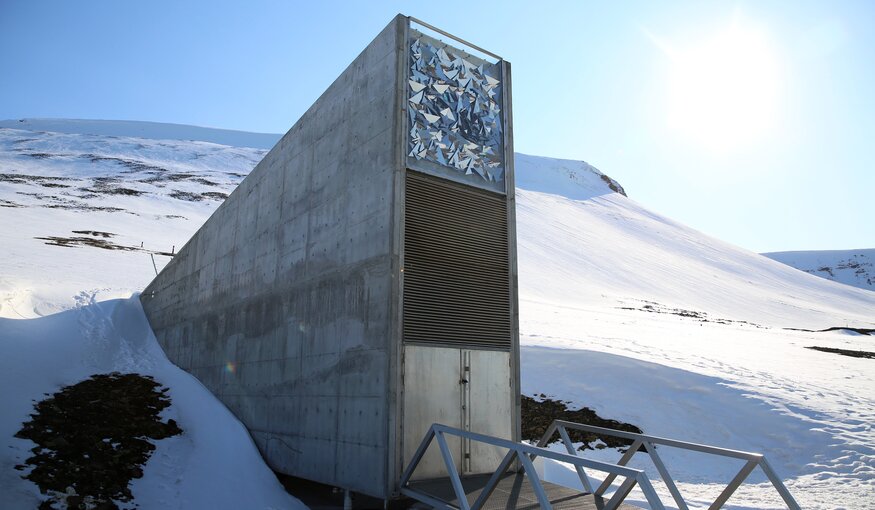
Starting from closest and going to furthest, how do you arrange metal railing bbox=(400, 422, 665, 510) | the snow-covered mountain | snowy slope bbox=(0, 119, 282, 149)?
metal railing bbox=(400, 422, 665, 510) → the snow-covered mountain → snowy slope bbox=(0, 119, 282, 149)

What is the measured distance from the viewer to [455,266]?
809 cm

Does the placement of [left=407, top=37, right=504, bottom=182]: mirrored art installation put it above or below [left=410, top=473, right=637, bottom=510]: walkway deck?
above

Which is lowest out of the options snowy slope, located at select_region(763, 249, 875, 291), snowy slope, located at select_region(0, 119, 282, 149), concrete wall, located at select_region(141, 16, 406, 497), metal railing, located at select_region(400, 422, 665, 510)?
metal railing, located at select_region(400, 422, 665, 510)

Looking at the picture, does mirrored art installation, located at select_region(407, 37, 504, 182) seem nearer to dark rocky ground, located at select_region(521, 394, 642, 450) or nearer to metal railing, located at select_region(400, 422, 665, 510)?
metal railing, located at select_region(400, 422, 665, 510)

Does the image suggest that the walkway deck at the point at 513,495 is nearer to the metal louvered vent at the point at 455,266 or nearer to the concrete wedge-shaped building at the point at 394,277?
the concrete wedge-shaped building at the point at 394,277

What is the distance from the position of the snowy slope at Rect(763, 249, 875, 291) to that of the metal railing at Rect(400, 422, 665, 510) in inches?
4792

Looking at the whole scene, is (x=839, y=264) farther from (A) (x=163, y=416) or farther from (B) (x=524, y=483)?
(A) (x=163, y=416)

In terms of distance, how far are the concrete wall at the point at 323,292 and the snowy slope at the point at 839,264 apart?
120 m

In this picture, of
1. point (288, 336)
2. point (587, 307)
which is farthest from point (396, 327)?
point (587, 307)

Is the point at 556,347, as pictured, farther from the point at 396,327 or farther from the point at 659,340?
the point at 396,327

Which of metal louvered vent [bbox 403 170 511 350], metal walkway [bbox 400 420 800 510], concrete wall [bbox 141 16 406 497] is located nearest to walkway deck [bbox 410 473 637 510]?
metal walkway [bbox 400 420 800 510]

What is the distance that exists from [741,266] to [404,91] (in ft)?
200

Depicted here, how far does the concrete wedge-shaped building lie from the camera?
289 inches

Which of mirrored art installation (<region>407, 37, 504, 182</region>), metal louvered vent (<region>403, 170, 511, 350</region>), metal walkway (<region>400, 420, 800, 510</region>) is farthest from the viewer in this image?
mirrored art installation (<region>407, 37, 504, 182</region>)
